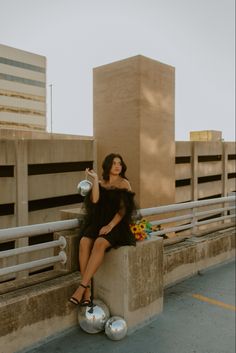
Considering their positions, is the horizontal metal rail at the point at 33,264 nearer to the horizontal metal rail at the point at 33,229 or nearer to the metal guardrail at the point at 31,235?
the metal guardrail at the point at 31,235

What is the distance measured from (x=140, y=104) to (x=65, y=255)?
31.3m

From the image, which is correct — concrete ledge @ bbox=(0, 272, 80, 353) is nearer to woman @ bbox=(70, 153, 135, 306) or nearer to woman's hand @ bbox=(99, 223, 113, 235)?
woman @ bbox=(70, 153, 135, 306)

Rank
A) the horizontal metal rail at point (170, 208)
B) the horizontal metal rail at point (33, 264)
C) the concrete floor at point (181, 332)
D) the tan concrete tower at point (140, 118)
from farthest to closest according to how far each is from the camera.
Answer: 1. the tan concrete tower at point (140, 118)
2. the horizontal metal rail at point (170, 208)
3. the concrete floor at point (181, 332)
4. the horizontal metal rail at point (33, 264)

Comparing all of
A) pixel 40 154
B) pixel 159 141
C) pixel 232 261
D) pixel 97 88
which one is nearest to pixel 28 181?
pixel 40 154

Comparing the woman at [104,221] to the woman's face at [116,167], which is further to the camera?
the woman's face at [116,167]

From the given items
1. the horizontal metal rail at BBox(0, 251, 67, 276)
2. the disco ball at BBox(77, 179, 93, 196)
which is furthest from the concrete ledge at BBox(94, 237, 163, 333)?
the disco ball at BBox(77, 179, 93, 196)

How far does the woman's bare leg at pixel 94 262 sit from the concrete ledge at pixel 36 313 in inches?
9.2

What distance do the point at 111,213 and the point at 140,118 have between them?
31.0 meters

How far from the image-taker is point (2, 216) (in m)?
38.1

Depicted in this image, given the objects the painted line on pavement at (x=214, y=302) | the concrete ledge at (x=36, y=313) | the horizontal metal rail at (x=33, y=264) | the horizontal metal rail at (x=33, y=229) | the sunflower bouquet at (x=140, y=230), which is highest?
the horizontal metal rail at (x=33, y=229)

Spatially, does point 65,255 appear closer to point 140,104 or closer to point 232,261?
point 232,261

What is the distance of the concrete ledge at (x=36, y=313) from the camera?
3.21 meters

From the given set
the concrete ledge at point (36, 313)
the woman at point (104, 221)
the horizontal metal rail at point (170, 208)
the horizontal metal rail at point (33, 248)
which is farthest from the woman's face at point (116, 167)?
the concrete ledge at point (36, 313)

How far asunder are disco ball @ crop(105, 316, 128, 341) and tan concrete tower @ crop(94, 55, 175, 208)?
30106 mm
